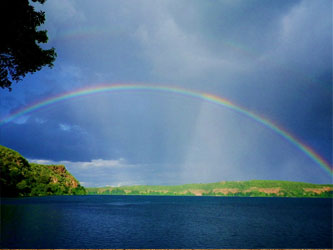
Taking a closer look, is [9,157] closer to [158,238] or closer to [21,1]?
[158,238]

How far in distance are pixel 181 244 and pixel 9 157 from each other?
204 m

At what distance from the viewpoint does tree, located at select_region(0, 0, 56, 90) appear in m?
20.3

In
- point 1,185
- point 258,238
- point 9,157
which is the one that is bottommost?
point 258,238

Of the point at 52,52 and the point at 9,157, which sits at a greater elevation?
the point at 9,157

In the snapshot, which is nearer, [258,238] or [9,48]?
[9,48]

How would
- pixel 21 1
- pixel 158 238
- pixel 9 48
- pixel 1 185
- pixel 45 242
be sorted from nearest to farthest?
pixel 21 1 → pixel 9 48 → pixel 45 242 → pixel 158 238 → pixel 1 185

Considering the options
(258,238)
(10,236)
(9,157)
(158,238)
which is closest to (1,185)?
(9,157)

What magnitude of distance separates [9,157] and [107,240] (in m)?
195

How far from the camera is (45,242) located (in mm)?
36562

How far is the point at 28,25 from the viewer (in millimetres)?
22109

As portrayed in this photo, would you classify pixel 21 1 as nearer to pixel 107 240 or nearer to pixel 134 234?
pixel 107 240

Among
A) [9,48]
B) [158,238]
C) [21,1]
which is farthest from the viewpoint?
[158,238]

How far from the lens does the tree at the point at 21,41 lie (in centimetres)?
2031

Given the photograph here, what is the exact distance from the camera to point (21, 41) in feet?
71.7
